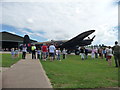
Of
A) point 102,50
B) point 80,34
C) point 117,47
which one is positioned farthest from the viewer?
point 80,34

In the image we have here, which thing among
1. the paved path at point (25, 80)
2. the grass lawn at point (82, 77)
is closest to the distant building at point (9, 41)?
the grass lawn at point (82, 77)

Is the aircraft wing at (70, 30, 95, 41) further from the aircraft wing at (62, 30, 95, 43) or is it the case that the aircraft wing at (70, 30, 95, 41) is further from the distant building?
the distant building

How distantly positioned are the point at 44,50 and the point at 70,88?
1107 cm

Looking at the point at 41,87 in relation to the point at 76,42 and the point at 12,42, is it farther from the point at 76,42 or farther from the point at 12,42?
→ the point at 12,42

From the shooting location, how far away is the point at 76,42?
33156 millimetres

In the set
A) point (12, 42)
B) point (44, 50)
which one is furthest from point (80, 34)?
point (12, 42)

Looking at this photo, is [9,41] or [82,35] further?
[9,41]

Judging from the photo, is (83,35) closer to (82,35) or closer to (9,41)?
(82,35)

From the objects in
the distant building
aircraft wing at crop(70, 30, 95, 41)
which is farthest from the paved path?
the distant building

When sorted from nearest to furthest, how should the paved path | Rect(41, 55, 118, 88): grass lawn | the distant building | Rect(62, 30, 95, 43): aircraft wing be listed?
the paved path
Rect(41, 55, 118, 88): grass lawn
Rect(62, 30, 95, 43): aircraft wing
the distant building

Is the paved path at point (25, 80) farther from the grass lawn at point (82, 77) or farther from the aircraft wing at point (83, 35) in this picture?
the aircraft wing at point (83, 35)

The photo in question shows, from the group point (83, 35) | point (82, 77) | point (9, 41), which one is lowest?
point (82, 77)

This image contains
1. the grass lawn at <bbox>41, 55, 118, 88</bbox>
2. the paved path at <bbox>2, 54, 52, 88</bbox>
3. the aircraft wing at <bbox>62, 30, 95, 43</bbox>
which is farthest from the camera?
the aircraft wing at <bbox>62, 30, 95, 43</bbox>

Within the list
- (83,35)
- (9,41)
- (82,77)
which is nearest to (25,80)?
(82,77)
